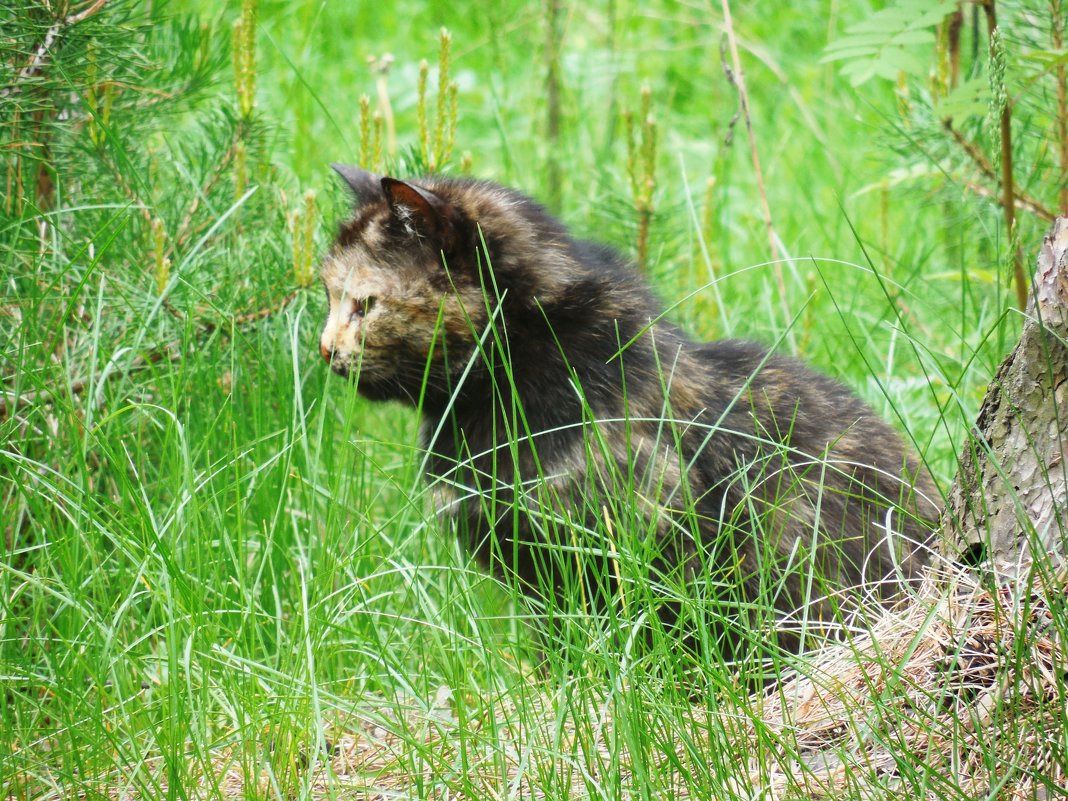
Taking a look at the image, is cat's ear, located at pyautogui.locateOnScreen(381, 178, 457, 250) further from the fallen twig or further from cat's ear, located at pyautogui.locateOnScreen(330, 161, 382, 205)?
the fallen twig

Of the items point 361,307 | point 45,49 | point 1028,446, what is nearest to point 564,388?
point 361,307

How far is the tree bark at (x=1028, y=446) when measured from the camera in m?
1.85

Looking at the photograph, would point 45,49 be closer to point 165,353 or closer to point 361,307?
point 165,353

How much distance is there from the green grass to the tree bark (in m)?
0.10

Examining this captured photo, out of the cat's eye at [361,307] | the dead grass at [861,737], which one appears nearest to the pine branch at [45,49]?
the cat's eye at [361,307]

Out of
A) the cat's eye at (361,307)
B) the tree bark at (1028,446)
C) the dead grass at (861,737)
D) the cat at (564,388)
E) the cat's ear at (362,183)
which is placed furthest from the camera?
the cat's ear at (362,183)

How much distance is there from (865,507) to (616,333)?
718 millimetres

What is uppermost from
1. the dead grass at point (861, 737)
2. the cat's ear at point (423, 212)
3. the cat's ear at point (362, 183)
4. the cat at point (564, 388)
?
the cat's ear at point (362, 183)

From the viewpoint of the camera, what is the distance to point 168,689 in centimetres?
196

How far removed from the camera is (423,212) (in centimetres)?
268

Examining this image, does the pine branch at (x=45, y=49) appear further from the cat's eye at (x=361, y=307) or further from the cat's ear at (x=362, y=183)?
the cat's eye at (x=361, y=307)

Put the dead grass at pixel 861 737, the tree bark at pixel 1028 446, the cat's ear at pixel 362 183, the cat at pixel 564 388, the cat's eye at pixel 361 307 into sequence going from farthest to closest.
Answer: the cat's ear at pixel 362 183 → the cat's eye at pixel 361 307 → the cat at pixel 564 388 → the tree bark at pixel 1028 446 → the dead grass at pixel 861 737

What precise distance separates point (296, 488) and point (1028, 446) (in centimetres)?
187

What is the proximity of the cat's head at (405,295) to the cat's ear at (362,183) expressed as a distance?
0.02 m
